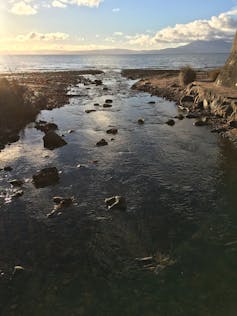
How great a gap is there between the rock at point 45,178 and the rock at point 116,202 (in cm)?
505

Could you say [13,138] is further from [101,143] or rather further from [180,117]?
[180,117]

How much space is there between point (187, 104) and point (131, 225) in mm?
36164

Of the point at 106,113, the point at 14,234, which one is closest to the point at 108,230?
the point at 14,234

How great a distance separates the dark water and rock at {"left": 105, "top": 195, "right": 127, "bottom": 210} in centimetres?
42

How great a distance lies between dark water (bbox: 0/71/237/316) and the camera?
1429cm

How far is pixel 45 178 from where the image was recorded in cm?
2538

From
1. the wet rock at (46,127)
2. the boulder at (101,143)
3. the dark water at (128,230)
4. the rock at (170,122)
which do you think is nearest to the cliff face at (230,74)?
the rock at (170,122)

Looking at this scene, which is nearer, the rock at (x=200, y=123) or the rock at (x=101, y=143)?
the rock at (x=101, y=143)

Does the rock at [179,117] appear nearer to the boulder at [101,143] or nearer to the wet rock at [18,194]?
the boulder at [101,143]

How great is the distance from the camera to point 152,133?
3816 centimetres

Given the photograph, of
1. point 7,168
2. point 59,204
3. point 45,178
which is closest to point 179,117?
point 7,168

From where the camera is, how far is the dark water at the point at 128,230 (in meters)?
14.3

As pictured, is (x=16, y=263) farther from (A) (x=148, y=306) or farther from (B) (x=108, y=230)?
(A) (x=148, y=306)

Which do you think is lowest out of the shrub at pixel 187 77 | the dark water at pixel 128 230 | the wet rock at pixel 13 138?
the dark water at pixel 128 230
